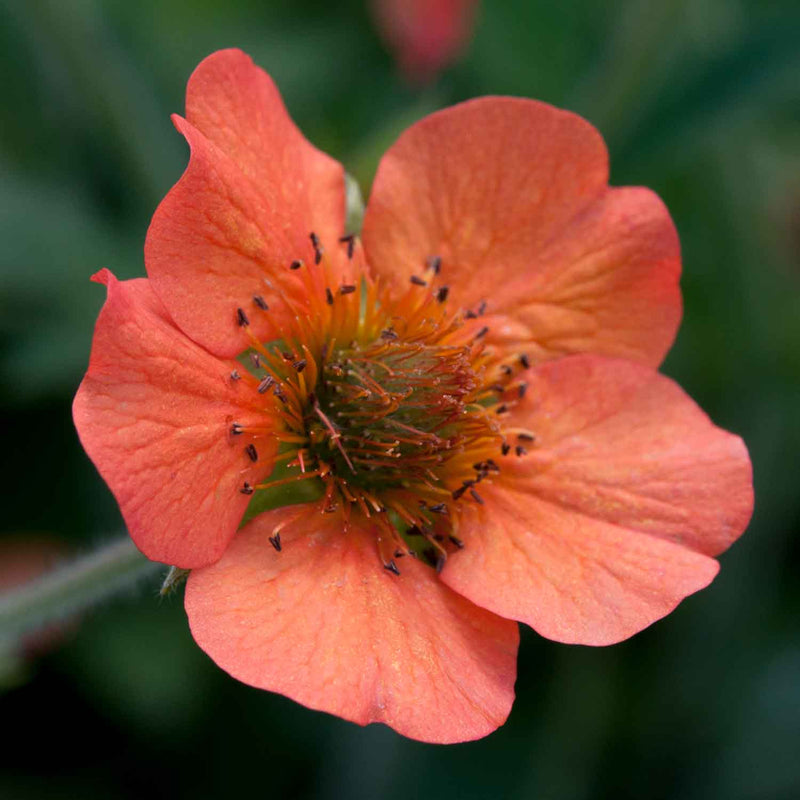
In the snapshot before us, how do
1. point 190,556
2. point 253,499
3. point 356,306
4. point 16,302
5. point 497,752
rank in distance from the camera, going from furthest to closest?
1. point 497,752
2. point 16,302
3. point 356,306
4. point 253,499
5. point 190,556

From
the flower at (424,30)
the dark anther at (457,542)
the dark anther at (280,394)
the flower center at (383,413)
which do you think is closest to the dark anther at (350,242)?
the flower center at (383,413)

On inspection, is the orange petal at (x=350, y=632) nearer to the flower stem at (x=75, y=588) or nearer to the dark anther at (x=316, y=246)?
the flower stem at (x=75, y=588)

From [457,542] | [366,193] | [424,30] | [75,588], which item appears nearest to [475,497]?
[457,542]

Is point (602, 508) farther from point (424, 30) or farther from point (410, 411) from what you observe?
point (424, 30)

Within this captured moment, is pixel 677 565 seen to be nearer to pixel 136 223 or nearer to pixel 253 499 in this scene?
pixel 253 499

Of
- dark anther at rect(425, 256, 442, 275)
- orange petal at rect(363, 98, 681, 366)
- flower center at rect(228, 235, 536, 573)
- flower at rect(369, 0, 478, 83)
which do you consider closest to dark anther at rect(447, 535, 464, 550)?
flower center at rect(228, 235, 536, 573)

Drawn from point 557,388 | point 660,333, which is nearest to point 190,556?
point 557,388
